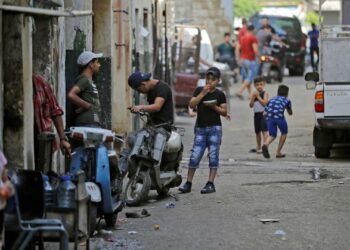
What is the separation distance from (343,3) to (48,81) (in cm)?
2098

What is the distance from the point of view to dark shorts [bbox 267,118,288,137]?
18359 millimetres

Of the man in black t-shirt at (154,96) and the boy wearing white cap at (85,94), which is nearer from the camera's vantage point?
the boy wearing white cap at (85,94)

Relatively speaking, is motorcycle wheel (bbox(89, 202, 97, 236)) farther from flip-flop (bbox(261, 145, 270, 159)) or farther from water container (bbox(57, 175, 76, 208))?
flip-flop (bbox(261, 145, 270, 159))

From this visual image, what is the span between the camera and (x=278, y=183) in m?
14.7

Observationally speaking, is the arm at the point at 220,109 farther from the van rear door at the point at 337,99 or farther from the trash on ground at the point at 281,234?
the van rear door at the point at 337,99

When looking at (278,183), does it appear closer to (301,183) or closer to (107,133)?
(301,183)

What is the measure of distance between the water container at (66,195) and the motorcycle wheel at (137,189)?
3.65m

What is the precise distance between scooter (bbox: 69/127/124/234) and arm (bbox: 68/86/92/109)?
4.01ft

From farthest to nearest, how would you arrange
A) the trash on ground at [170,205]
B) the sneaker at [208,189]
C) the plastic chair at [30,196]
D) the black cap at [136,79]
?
1. the sneaker at [208,189]
2. the black cap at [136,79]
3. the trash on ground at [170,205]
4. the plastic chair at [30,196]

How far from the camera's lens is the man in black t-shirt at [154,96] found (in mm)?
13047

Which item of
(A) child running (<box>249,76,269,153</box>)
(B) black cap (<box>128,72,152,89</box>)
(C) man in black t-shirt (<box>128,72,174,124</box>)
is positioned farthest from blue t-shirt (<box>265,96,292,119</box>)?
(B) black cap (<box>128,72,152,89</box>)

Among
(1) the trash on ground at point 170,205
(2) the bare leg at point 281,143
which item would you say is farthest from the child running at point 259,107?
(1) the trash on ground at point 170,205

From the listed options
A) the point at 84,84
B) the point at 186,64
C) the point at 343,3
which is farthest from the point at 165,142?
the point at 343,3

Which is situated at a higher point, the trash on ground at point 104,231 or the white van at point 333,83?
the white van at point 333,83
